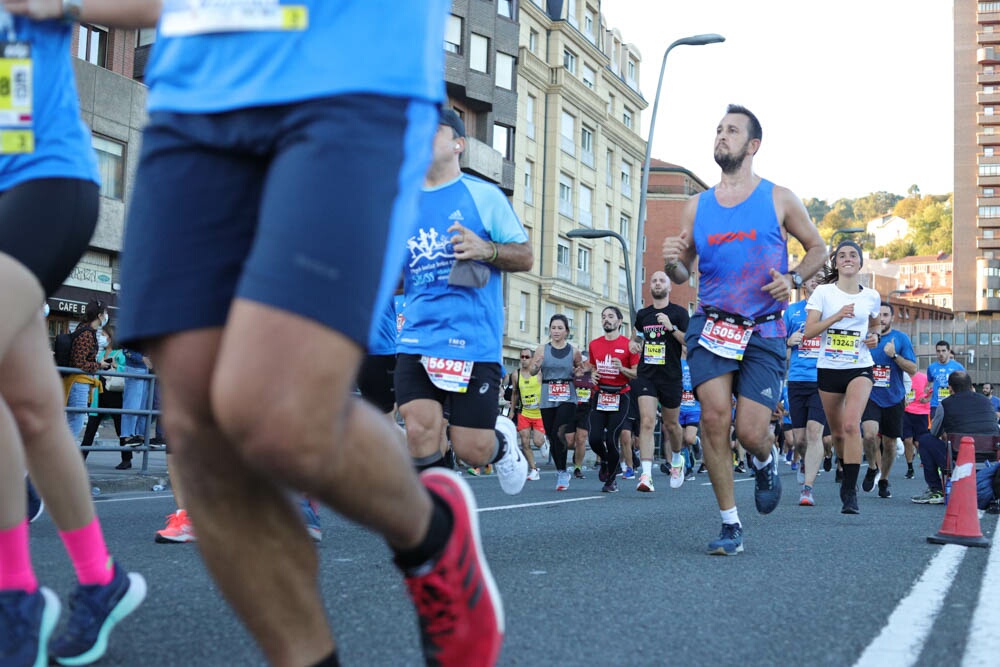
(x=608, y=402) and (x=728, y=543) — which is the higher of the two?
(x=608, y=402)

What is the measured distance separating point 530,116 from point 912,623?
49.8 metres

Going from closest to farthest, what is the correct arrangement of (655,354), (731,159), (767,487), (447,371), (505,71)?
(447,371) → (731,159) → (767,487) → (655,354) → (505,71)

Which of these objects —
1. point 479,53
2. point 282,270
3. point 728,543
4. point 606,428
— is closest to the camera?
point 282,270

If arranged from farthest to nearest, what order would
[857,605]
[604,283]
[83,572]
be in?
1. [604,283]
2. [857,605]
3. [83,572]

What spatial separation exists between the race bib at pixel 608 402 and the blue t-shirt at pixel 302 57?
1126 centimetres

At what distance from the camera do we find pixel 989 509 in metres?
9.55

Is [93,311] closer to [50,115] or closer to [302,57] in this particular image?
[50,115]

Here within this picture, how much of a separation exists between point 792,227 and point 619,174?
56.7 metres

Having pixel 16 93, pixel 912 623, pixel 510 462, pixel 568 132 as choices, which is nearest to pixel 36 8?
pixel 16 93

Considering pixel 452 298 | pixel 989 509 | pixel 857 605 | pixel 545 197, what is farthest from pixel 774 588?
pixel 545 197

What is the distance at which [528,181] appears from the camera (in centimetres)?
5272

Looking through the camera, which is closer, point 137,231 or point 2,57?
point 137,231

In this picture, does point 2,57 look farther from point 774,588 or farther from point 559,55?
point 559,55

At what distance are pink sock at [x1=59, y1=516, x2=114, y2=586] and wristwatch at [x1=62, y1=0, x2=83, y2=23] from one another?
1286 millimetres
